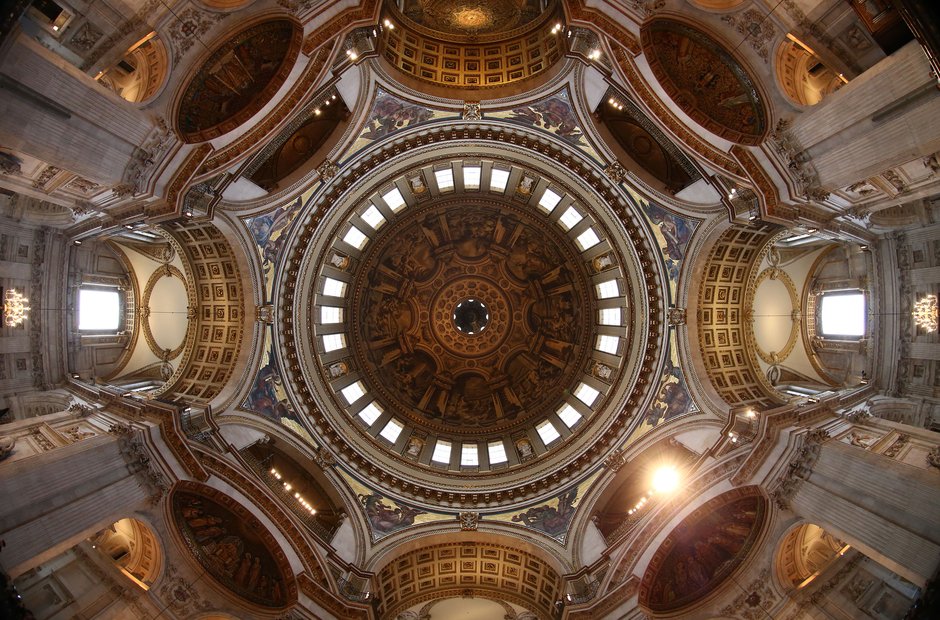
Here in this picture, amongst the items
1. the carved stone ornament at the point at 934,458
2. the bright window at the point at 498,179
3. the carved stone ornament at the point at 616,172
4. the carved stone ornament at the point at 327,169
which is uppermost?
the bright window at the point at 498,179

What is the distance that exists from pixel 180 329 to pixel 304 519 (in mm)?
10048

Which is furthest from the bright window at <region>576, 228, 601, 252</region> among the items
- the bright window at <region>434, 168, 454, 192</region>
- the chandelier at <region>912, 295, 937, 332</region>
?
the chandelier at <region>912, 295, 937, 332</region>

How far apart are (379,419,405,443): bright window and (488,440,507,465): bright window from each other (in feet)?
16.5

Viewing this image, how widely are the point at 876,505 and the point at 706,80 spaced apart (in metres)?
12.5

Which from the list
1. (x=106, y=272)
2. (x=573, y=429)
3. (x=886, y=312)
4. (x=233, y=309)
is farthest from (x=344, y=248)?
(x=886, y=312)

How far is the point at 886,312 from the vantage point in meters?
17.0

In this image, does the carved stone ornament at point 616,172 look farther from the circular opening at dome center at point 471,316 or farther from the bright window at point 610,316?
the circular opening at dome center at point 471,316

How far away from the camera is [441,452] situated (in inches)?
1059

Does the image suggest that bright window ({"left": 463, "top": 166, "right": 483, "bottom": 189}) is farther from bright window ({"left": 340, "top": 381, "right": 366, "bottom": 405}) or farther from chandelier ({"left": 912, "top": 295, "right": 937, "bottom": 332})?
chandelier ({"left": 912, "top": 295, "right": 937, "bottom": 332})

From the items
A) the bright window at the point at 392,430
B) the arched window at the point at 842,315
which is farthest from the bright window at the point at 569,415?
the arched window at the point at 842,315

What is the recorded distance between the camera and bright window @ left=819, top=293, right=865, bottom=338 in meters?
19.3

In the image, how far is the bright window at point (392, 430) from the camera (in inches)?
1042

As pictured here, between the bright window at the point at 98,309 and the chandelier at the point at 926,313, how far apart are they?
2867 centimetres

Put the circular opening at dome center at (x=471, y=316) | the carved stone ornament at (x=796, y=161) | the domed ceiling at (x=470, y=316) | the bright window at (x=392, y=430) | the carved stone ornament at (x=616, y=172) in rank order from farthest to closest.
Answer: the circular opening at dome center at (x=471, y=316) < the bright window at (x=392, y=430) < the domed ceiling at (x=470, y=316) < the carved stone ornament at (x=616, y=172) < the carved stone ornament at (x=796, y=161)
